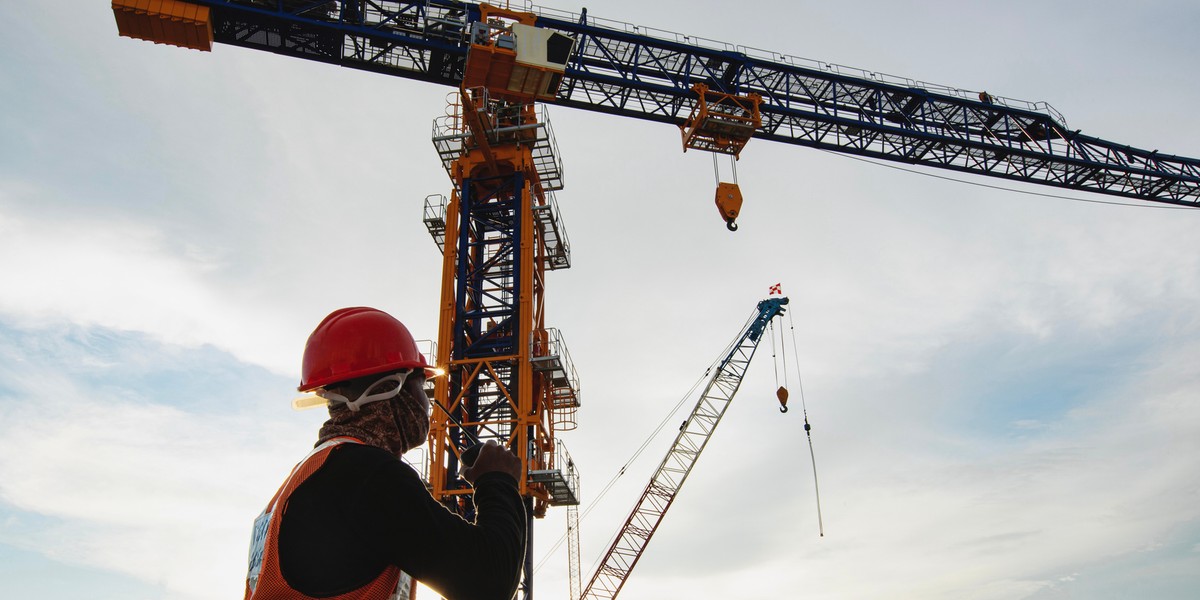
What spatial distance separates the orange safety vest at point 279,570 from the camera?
2.51 meters

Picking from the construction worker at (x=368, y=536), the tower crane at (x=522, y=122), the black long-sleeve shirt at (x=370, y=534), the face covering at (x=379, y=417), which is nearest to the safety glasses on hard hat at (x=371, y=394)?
the face covering at (x=379, y=417)

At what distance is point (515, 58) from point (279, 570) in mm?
26592

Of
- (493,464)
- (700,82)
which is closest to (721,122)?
(700,82)

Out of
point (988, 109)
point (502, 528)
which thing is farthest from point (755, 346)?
point (502, 528)

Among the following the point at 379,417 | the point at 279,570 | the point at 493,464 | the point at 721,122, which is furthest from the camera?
the point at 721,122

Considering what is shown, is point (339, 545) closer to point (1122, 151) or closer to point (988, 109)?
point (988, 109)

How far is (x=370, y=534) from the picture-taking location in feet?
8.32

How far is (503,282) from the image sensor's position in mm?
33531

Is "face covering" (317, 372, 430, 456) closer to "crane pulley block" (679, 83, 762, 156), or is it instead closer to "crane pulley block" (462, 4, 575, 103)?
"crane pulley block" (462, 4, 575, 103)

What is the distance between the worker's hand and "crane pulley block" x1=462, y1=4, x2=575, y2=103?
25.4 meters

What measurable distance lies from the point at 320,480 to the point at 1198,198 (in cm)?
5324

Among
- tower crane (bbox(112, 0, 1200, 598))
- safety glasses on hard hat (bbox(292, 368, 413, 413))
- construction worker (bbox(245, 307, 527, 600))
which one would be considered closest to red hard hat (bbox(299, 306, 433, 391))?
safety glasses on hard hat (bbox(292, 368, 413, 413))

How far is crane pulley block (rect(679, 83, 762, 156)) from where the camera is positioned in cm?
3055

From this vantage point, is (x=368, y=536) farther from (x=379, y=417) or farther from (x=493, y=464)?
(x=493, y=464)
